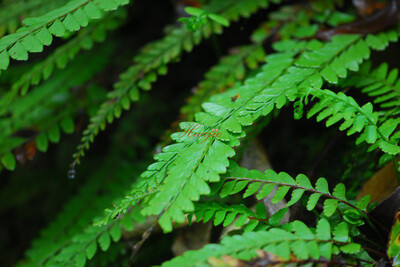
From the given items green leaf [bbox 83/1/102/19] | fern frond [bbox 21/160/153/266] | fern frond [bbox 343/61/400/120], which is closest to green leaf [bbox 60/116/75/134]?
fern frond [bbox 21/160/153/266]

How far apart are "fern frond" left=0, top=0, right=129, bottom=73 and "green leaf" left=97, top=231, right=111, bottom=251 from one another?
0.76 m

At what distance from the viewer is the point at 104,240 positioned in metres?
1.50

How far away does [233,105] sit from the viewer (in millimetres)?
1321

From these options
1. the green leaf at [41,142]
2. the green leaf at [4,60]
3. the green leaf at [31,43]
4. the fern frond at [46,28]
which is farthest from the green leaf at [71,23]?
the green leaf at [41,142]

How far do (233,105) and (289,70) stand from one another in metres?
0.33

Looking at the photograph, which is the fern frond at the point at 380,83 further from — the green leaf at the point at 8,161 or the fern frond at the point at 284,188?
the green leaf at the point at 8,161

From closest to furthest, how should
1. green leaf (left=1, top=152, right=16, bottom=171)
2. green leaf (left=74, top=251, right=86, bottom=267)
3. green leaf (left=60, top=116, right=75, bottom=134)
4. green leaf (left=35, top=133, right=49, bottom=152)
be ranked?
green leaf (left=74, top=251, right=86, bottom=267)
green leaf (left=1, top=152, right=16, bottom=171)
green leaf (left=35, top=133, right=49, bottom=152)
green leaf (left=60, top=116, right=75, bottom=134)

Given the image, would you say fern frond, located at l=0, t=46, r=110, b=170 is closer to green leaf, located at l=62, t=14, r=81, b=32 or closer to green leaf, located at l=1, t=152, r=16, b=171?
green leaf, located at l=1, t=152, r=16, b=171

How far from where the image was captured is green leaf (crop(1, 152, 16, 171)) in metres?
1.81

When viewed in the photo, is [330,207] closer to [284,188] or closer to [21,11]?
[284,188]

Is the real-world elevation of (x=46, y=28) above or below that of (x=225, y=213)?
above

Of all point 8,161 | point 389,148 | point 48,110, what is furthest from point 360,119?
point 48,110

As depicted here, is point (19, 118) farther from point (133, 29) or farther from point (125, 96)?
point (133, 29)

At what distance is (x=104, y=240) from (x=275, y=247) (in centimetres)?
83
